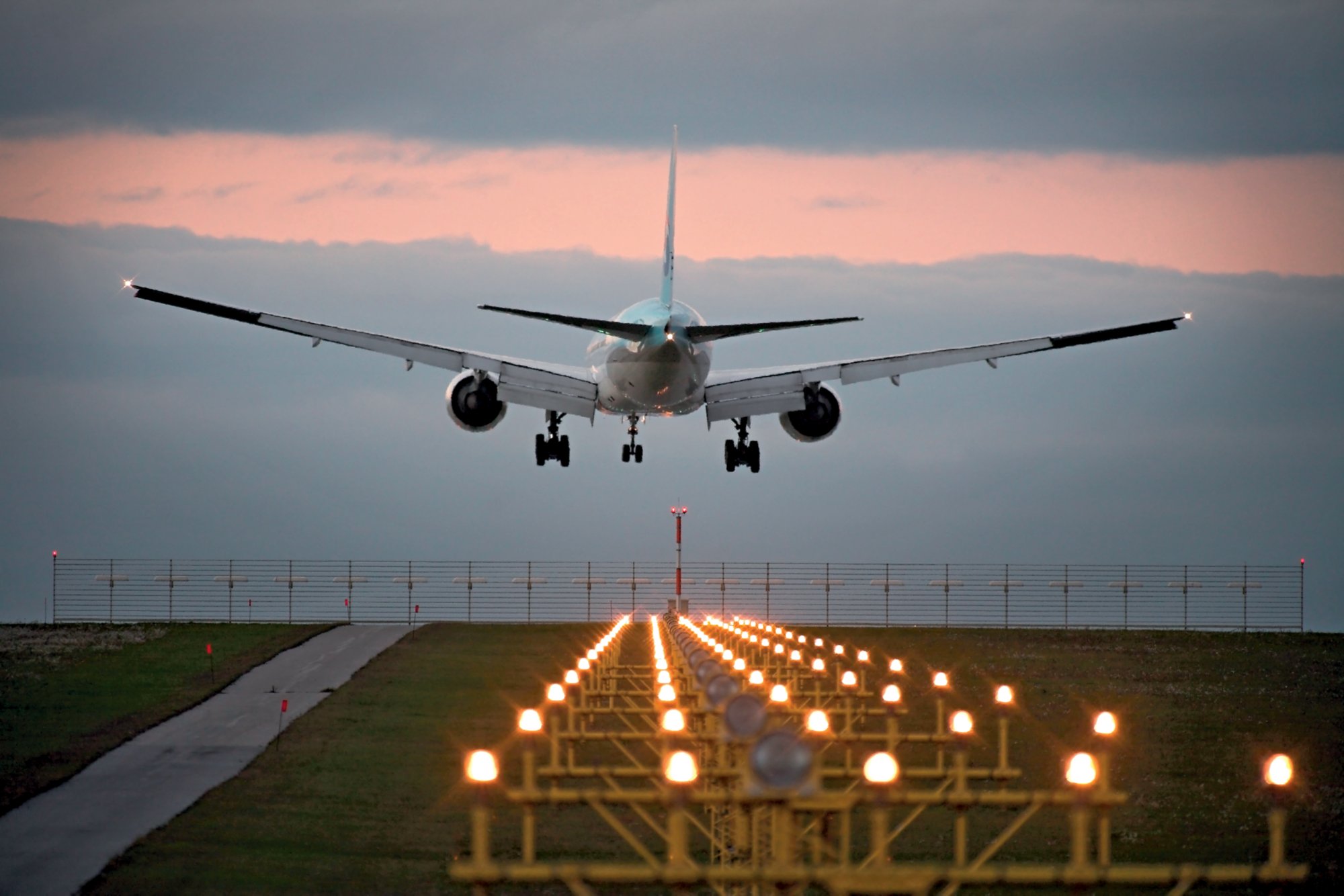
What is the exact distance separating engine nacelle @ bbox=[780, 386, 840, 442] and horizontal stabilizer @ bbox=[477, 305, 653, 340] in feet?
33.0

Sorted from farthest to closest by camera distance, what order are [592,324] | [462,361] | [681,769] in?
[462,361], [592,324], [681,769]

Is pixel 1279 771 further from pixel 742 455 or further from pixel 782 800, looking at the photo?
pixel 742 455

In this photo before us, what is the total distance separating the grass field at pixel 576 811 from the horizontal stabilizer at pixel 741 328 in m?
11.3

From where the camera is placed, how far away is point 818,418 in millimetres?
59656

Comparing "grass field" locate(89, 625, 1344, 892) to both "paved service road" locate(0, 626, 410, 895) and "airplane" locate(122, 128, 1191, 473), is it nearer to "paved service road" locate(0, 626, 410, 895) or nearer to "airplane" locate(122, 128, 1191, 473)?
"paved service road" locate(0, 626, 410, 895)

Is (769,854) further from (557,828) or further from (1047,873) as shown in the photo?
(557,828)

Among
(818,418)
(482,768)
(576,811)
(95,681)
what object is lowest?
(576,811)

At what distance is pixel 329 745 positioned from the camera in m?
43.4

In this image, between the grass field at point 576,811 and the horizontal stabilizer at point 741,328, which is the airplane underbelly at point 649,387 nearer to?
the horizontal stabilizer at point 741,328

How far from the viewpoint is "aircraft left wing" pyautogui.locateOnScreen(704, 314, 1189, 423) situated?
5641 centimetres

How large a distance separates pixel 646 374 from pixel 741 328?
5.79 metres

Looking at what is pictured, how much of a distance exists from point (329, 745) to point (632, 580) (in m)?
53.0

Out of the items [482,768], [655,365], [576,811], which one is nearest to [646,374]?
[655,365]

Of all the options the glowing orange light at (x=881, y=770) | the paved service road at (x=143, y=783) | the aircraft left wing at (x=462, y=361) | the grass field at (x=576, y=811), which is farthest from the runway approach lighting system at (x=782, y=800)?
the aircraft left wing at (x=462, y=361)
